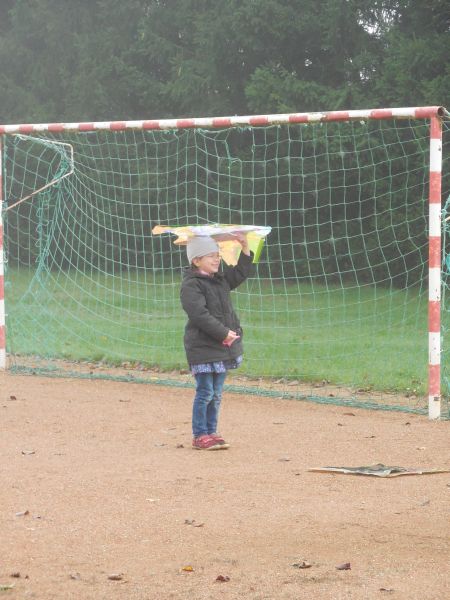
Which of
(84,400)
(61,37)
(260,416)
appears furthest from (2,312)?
(61,37)

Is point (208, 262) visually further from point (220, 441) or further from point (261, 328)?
point (261, 328)

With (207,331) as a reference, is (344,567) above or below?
below

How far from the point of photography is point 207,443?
760 centimetres

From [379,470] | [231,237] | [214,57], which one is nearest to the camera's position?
[379,470]

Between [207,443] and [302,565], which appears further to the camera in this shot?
[207,443]

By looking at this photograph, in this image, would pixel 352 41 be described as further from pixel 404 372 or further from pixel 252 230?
pixel 252 230

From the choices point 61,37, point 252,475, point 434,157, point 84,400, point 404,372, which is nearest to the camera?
point 252,475

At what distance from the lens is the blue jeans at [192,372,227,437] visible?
7617 mm

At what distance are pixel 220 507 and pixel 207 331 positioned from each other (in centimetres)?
175

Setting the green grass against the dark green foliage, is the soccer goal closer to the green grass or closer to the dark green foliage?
the green grass

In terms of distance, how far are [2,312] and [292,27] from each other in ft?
43.0

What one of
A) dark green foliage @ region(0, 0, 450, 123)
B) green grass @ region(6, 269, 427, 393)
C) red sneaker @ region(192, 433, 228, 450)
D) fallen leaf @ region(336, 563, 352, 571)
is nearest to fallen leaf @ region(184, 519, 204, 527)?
fallen leaf @ region(336, 563, 352, 571)

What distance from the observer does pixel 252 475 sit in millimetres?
6797

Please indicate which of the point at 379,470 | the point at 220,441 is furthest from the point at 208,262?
the point at 379,470
